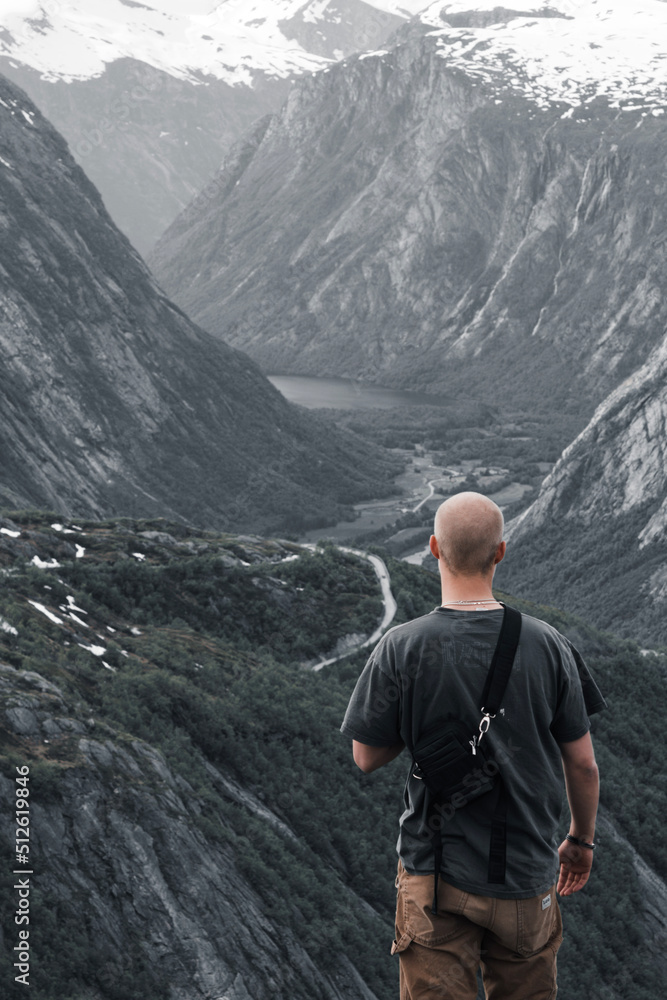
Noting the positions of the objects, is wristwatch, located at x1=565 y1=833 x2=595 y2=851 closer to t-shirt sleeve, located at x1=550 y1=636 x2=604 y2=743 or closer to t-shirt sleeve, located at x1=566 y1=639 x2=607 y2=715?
t-shirt sleeve, located at x1=550 y1=636 x2=604 y2=743

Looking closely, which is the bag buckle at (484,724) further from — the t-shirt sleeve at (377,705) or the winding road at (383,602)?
the winding road at (383,602)

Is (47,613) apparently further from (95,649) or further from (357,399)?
(357,399)

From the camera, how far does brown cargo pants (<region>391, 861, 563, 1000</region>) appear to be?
772cm

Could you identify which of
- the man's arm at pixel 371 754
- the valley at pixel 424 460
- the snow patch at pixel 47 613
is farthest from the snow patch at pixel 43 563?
the valley at pixel 424 460

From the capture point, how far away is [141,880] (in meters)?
21.0

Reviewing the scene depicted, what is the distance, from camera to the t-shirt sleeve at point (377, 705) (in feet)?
25.2

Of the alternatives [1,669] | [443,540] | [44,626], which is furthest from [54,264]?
[443,540]

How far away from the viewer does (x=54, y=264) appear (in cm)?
10025

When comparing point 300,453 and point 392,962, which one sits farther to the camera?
point 300,453

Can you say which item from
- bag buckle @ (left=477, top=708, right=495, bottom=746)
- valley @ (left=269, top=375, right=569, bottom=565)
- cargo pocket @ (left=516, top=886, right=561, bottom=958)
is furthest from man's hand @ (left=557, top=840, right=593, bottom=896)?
valley @ (left=269, top=375, right=569, bottom=565)

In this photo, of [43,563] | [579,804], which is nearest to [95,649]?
[43,563]

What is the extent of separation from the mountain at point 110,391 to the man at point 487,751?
73.3 m

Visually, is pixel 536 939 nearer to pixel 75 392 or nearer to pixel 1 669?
pixel 1 669

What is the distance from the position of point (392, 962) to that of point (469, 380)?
17656 centimetres
